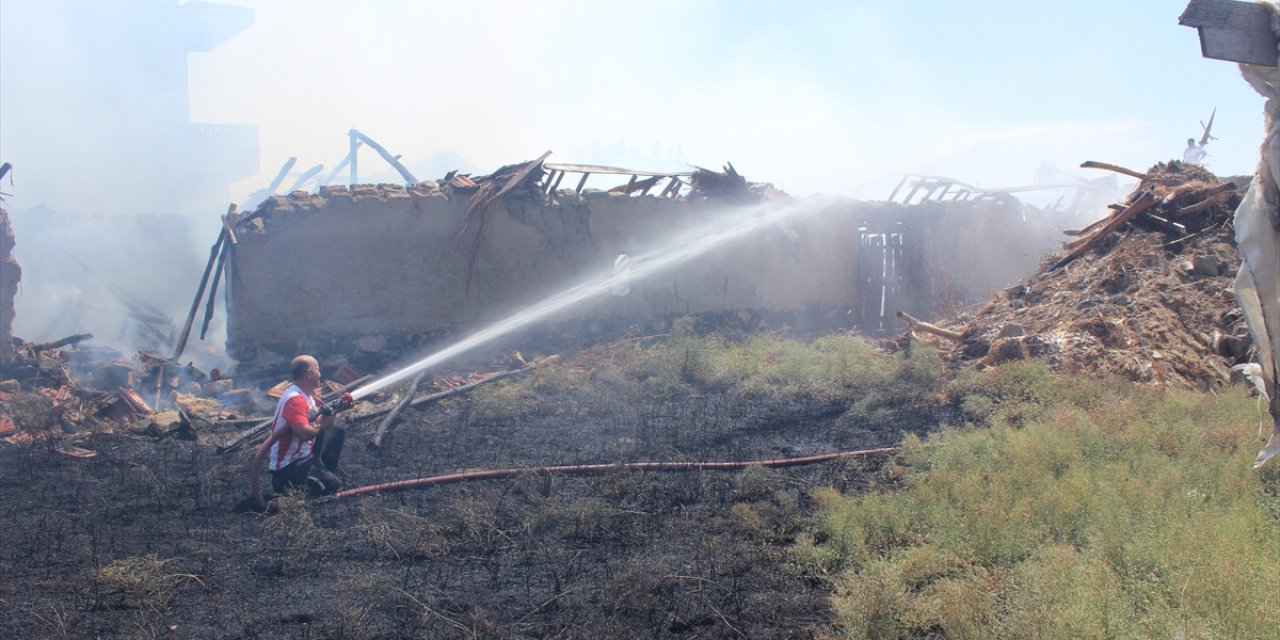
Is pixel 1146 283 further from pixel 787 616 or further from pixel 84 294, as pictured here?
pixel 84 294

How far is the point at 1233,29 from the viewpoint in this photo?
326 cm

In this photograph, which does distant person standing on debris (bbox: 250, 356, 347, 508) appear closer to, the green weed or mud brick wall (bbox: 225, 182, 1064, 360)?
the green weed

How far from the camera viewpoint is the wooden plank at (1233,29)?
324 centimetres

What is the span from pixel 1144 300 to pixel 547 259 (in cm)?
785

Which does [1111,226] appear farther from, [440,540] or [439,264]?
[440,540]

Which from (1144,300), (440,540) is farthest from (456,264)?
(1144,300)

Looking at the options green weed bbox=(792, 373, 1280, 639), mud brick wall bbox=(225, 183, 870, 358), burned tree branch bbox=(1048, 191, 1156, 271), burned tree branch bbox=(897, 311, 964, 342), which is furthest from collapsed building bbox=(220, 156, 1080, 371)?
green weed bbox=(792, 373, 1280, 639)

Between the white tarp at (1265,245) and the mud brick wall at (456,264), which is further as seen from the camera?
the mud brick wall at (456,264)

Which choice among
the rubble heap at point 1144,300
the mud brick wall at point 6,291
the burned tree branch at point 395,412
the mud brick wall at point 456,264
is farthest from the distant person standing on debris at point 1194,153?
the mud brick wall at point 6,291

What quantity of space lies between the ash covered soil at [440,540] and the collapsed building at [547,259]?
3.29m

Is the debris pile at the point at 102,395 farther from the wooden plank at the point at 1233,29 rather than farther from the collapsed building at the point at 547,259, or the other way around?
the wooden plank at the point at 1233,29

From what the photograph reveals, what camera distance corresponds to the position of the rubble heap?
8.90m

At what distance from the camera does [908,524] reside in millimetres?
5035

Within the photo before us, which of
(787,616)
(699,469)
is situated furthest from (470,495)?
(787,616)
